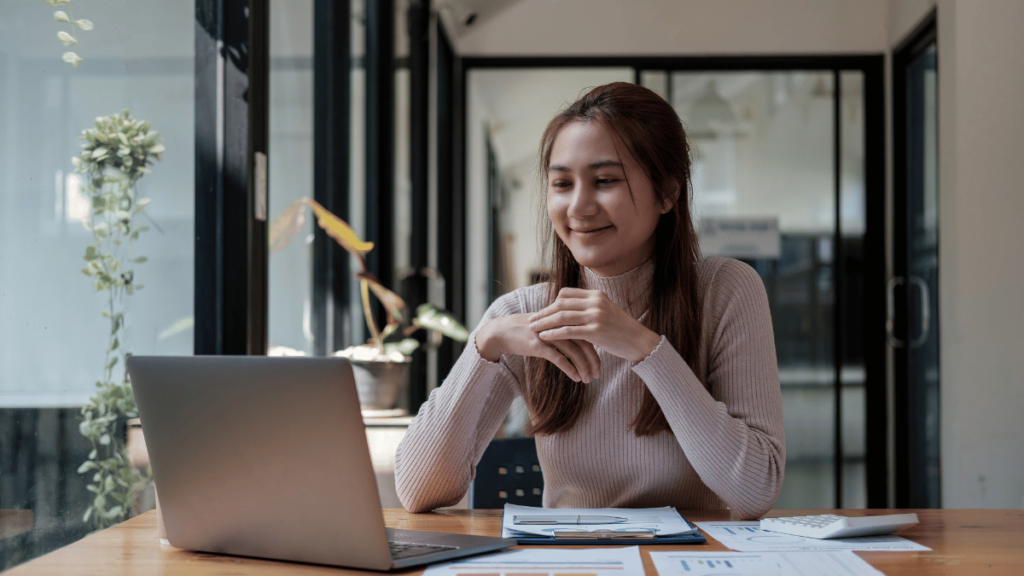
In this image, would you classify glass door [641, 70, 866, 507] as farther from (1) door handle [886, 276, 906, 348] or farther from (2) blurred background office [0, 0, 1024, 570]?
(1) door handle [886, 276, 906, 348]

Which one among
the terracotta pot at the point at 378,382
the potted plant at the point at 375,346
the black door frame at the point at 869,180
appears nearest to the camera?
the potted plant at the point at 375,346

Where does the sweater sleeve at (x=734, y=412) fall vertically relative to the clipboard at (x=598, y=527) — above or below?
above

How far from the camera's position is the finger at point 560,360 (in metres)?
1.21

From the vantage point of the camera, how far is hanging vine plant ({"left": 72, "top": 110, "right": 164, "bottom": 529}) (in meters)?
1.27

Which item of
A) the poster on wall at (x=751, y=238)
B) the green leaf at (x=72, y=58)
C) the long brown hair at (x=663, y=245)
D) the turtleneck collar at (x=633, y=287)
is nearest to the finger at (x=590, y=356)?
the long brown hair at (x=663, y=245)

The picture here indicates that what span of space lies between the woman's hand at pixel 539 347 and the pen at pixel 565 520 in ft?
0.70

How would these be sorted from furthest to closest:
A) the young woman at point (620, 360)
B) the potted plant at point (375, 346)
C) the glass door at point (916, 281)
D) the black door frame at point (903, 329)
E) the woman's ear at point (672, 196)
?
the black door frame at point (903, 329), the glass door at point (916, 281), the potted plant at point (375, 346), the woman's ear at point (672, 196), the young woman at point (620, 360)

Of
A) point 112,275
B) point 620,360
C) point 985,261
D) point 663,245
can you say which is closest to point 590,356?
point 620,360

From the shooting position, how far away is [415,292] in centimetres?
341

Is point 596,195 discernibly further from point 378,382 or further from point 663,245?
point 378,382

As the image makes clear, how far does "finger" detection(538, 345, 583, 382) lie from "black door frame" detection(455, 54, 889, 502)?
312cm

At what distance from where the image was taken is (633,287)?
4.83 ft

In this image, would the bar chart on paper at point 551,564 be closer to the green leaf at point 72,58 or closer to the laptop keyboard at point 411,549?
the laptop keyboard at point 411,549

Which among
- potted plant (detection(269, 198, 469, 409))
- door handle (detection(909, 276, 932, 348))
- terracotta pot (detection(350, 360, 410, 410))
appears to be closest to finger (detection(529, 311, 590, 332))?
potted plant (detection(269, 198, 469, 409))
